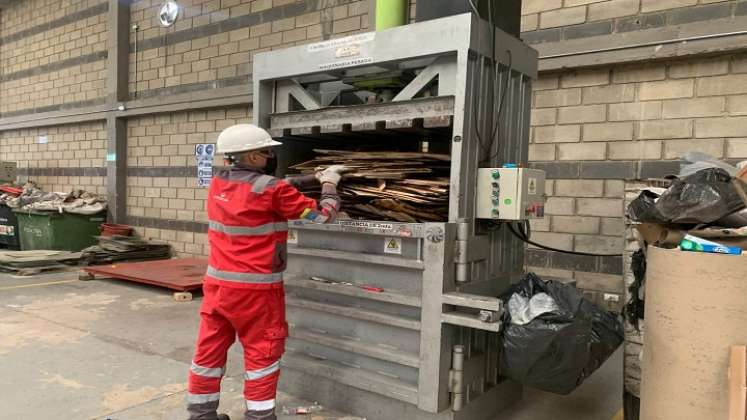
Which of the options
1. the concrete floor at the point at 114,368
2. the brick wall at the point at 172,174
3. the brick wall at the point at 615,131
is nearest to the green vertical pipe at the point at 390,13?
the concrete floor at the point at 114,368

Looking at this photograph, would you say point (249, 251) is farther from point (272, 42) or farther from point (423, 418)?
point (272, 42)

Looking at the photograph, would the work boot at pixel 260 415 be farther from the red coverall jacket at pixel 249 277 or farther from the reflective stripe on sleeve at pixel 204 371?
the reflective stripe on sleeve at pixel 204 371

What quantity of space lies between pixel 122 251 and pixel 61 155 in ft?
13.8

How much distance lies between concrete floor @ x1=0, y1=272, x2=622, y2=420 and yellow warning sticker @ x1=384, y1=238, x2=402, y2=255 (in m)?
1.02

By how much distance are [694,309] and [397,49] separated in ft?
5.86

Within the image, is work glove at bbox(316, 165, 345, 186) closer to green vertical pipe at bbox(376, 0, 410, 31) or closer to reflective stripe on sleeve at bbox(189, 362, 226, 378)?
green vertical pipe at bbox(376, 0, 410, 31)

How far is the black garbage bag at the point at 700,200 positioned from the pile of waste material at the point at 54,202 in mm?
9084

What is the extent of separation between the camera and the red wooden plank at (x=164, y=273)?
20.3ft

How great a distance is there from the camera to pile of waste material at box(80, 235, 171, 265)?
26.3ft

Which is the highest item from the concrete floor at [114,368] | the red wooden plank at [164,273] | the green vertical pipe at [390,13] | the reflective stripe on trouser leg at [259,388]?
the green vertical pipe at [390,13]

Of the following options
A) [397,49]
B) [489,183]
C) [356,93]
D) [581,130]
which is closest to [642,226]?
[489,183]

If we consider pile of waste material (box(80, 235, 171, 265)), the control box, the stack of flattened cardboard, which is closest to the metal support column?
pile of waste material (box(80, 235, 171, 265))

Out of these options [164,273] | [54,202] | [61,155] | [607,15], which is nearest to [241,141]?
[607,15]

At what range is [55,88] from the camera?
10953 millimetres
